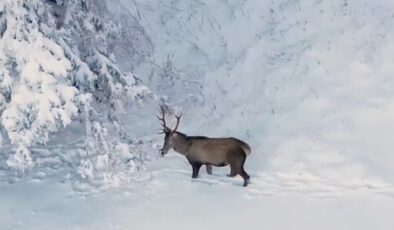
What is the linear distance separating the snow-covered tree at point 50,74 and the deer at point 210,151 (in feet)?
2.87

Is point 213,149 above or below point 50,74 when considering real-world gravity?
below

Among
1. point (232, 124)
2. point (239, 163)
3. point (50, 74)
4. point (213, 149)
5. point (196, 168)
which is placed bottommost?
point (196, 168)

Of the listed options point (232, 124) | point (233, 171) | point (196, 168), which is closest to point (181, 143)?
point (196, 168)

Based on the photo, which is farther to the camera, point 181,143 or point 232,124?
point 232,124

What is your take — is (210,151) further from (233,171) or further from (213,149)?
(233,171)

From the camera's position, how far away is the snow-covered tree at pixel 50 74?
382 inches

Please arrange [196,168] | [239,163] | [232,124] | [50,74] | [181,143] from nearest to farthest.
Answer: [50,74] < [239,163] < [196,168] < [181,143] < [232,124]

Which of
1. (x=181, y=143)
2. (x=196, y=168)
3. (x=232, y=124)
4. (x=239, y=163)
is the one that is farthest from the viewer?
(x=232, y=124)

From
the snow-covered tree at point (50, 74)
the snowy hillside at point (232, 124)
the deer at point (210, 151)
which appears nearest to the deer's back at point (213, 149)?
the deer at point (210, 151)

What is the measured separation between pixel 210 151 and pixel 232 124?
172 cm

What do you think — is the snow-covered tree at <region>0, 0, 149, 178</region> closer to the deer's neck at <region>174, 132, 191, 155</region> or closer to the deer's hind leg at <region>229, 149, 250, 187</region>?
the deer's neck at <region>174, 132, 191, 155</region>

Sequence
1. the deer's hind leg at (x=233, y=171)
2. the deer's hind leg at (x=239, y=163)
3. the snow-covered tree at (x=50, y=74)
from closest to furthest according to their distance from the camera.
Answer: the snow-covered tree at (x=50, y=74)
the deer's hind leg at (x=239, y=163)
the deer's hind leg at (x=233, y=171)

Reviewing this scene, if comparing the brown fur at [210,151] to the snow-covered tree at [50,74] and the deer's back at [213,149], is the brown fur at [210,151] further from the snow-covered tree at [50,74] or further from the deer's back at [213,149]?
the snow-covered tree at [50,74]

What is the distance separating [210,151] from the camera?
11125mm
